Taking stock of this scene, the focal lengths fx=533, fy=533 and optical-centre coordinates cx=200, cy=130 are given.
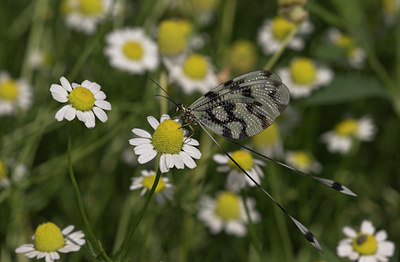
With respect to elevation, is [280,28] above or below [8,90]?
below

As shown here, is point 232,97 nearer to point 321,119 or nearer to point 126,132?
point 126,132

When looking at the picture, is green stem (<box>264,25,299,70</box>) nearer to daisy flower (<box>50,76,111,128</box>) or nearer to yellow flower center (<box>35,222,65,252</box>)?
daisy flower (<box>50,76,111,128</box>)

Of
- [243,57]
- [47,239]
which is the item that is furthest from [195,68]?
[47,239]

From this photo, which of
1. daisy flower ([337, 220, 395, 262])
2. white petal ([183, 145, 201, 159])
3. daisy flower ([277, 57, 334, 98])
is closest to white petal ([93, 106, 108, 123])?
white petal ([183, 145, 201, 159])

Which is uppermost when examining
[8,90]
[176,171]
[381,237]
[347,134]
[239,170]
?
[8,90]

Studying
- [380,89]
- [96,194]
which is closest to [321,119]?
[380,89]

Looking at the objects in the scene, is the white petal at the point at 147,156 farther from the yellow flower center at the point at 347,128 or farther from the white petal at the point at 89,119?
the yellow flower center at the point at 347,128

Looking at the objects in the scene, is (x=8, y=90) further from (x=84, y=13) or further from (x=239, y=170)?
(x=239, y=170)

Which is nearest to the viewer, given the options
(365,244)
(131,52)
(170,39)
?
(365,244)
